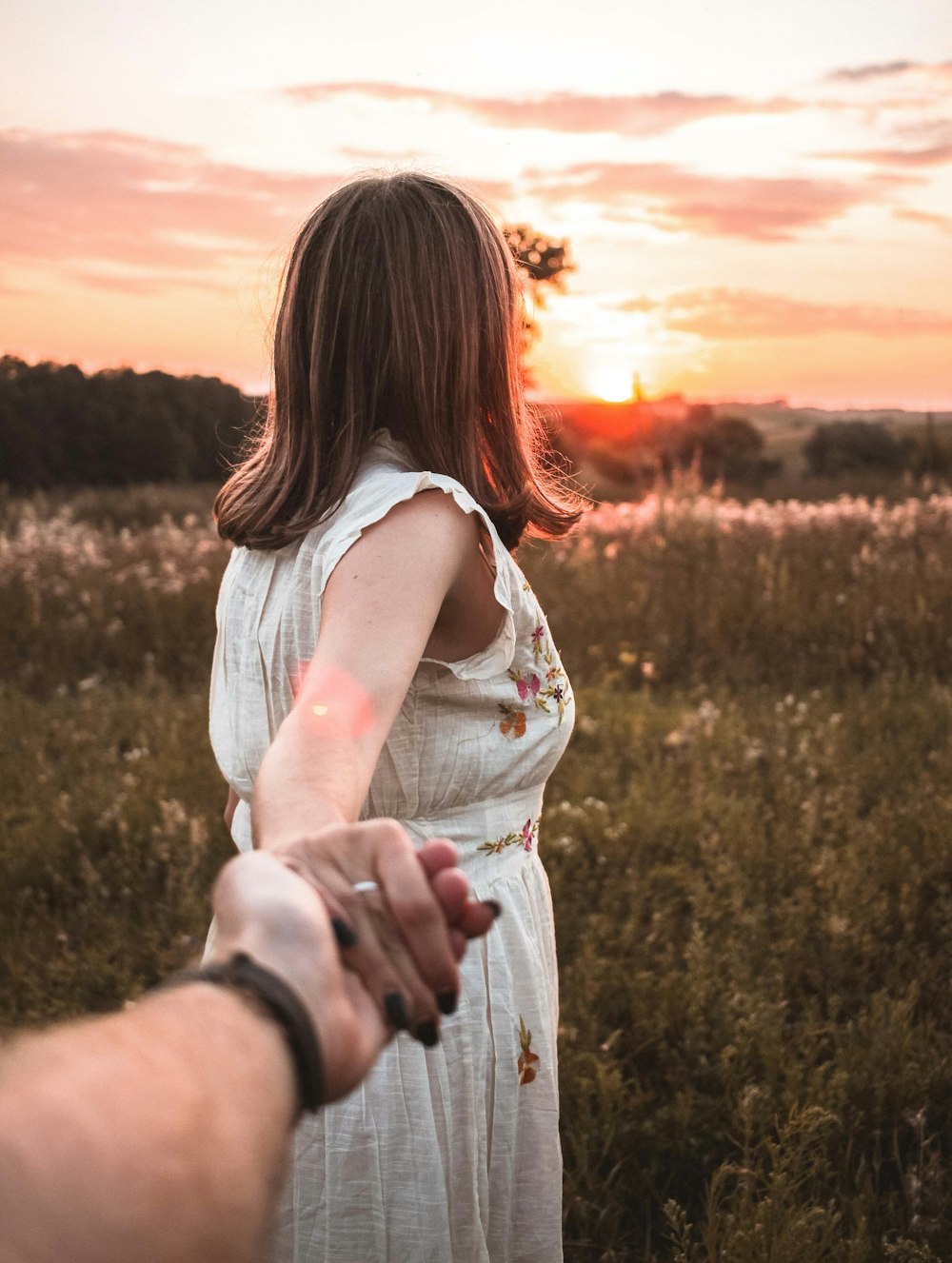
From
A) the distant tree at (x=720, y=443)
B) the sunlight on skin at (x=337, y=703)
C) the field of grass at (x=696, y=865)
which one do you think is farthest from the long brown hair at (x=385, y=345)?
the distant tree at (x=720, y=443)

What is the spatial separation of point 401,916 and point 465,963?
2.62 feet

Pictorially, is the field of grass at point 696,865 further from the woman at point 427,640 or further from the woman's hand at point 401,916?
the woman's hand at point 401,916

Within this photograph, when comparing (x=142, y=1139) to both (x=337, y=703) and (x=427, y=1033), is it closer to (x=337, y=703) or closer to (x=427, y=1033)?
(x=427, y=1033)

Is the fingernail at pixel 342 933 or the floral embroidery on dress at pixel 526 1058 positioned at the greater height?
the fingernail at pixel 342 933

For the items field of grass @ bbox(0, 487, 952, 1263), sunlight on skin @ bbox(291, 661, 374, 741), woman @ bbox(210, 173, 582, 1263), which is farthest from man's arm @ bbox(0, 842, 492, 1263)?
field of grass @ bbox(0, 487, 952, 1263)

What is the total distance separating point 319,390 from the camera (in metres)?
1.43

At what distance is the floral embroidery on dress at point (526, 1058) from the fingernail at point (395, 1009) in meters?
0.84

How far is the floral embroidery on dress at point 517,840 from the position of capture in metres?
1.55

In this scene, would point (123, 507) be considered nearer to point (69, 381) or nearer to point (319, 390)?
point (69, 381)

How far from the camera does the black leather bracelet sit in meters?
0.66

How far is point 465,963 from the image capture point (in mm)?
1516

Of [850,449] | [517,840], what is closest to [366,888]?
[517,840]

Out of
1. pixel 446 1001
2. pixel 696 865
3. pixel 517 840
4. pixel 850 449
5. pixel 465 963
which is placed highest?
pixel 850 449

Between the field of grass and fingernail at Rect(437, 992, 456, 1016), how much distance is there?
1437 millimetres
